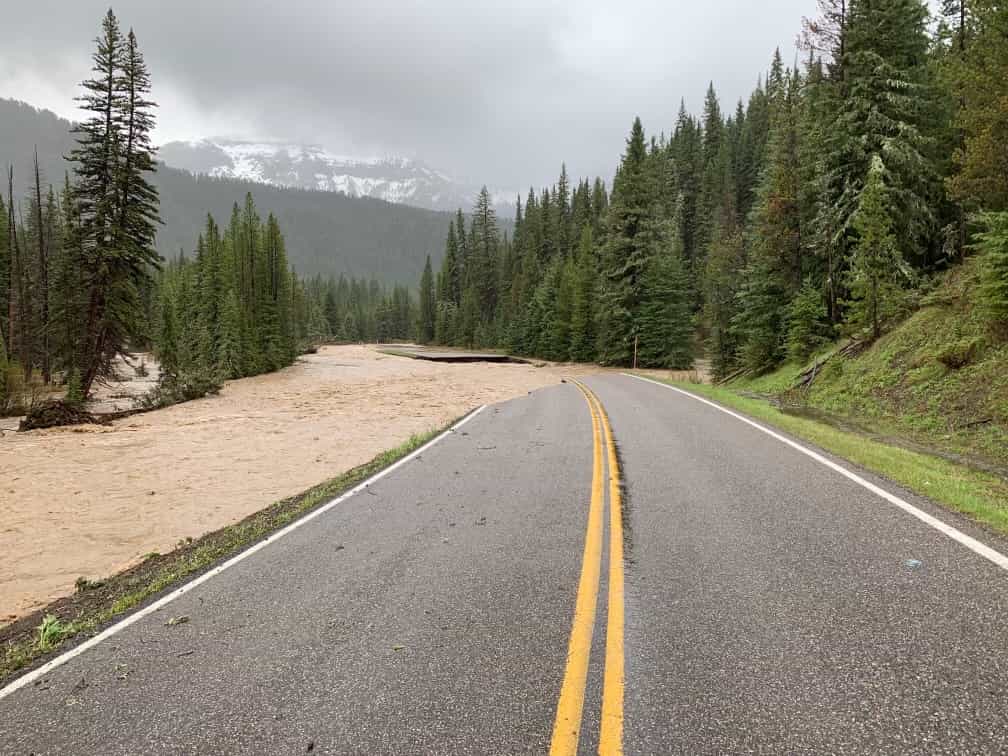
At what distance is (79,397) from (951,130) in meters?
37.8

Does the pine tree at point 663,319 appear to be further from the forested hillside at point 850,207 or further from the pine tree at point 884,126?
the pine tree at point 884,126

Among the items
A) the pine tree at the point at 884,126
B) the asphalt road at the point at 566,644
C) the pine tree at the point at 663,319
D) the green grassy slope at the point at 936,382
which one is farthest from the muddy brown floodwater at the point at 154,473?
the pine tree at the point at 663,319

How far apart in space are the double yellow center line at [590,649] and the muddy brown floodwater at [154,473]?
18.4 ft

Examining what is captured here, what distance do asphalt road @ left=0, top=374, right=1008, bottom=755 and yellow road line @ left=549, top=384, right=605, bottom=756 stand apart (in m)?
0.02

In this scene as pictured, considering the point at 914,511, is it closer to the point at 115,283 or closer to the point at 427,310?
the point at 115,283

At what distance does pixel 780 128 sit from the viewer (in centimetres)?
2619

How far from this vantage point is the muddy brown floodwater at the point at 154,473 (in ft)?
22.4

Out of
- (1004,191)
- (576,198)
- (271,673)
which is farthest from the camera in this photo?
(576,198)

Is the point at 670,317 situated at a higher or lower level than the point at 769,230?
lower

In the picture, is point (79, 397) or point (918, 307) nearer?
point (918, 307)

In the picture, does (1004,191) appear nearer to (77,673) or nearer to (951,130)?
(951,130)

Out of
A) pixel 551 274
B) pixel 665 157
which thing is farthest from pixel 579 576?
pixel 665 157

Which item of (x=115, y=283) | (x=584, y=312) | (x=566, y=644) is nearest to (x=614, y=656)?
(x=566, y=644)

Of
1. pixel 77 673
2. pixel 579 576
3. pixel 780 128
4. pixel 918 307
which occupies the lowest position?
pixel 77 673
